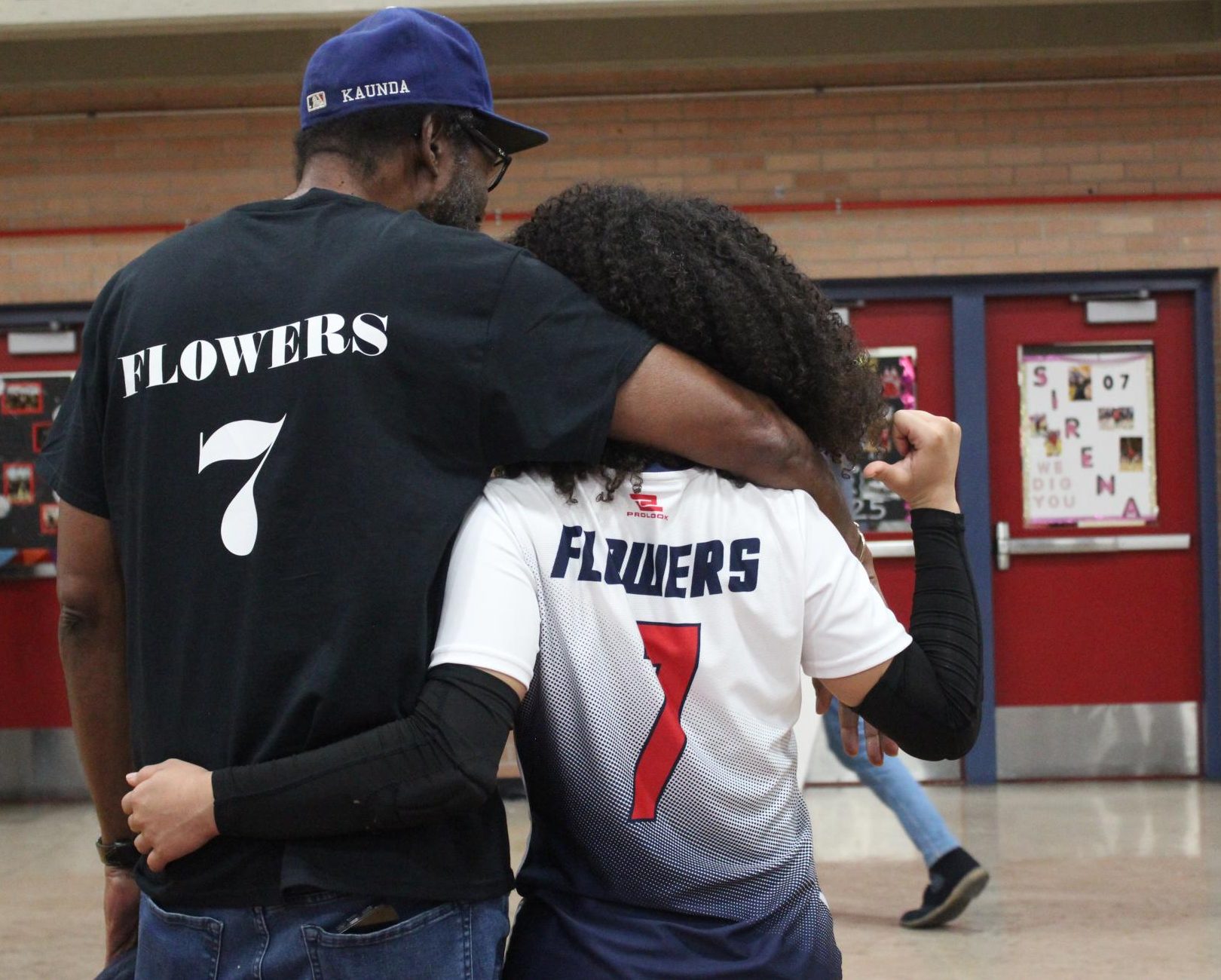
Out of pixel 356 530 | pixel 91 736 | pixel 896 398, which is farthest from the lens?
pixel 896 398

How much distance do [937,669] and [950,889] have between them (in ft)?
9.42

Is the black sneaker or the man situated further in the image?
the black sneaker

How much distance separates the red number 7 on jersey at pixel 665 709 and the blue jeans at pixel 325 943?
0.61ft

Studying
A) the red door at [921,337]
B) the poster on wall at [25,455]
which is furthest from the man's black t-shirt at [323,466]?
the poster on wall at [25,455]

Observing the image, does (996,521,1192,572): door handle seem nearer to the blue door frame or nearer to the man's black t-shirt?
the blue door frame

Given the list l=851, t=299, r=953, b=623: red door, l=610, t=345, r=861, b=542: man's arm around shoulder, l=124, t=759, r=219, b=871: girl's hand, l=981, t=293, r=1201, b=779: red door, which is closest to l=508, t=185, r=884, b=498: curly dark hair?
l=610, t=345, r=861, b=542: man's arm around shoulder

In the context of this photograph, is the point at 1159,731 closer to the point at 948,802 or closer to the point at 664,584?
the point at 948,802

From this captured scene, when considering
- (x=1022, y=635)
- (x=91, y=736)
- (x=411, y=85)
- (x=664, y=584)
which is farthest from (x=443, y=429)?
(x=1022, y=635)

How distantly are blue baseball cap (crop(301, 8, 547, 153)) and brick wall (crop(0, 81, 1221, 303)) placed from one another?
4711 mm

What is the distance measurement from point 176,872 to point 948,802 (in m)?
4.95

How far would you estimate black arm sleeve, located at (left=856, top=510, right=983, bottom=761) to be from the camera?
1.26 m

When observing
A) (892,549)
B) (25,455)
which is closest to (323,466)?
(892,549)

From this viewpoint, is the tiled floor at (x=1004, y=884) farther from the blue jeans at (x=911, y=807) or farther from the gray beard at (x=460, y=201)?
the gray beard at (x=460, y=201)

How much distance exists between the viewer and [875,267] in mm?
5918
